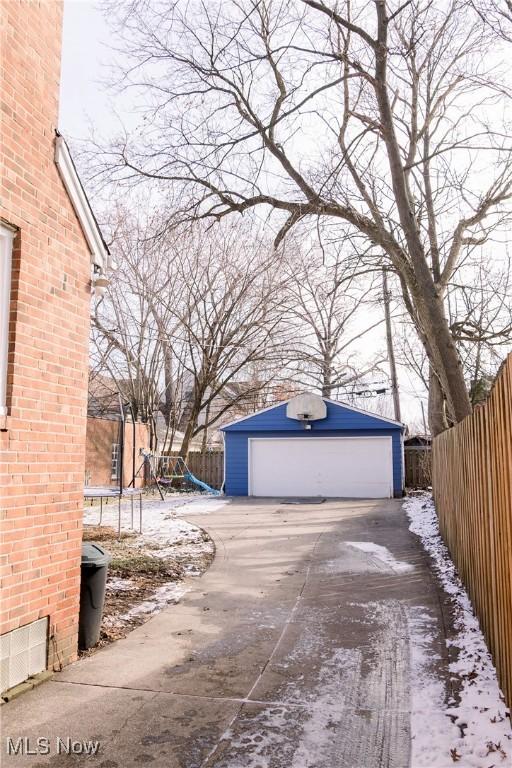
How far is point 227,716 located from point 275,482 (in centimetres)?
1669

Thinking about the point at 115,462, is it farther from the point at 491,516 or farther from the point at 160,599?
the point at 491,516

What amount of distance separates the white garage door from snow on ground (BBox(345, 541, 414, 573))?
9.48 m

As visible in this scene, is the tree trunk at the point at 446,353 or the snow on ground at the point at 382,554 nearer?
the snow on ground at the point at 382,554

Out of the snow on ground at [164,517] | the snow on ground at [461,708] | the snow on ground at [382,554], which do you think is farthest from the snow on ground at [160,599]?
the snow on ground at [382,554]

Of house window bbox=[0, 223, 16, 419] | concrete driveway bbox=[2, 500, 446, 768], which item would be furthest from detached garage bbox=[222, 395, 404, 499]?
house window bbox=[0, 223, 16, 419]

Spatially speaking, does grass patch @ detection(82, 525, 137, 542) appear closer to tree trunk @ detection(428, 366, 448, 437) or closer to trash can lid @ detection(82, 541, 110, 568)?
trash can lid @ detection(82, 541, 110, 568)

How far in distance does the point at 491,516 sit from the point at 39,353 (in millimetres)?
3596

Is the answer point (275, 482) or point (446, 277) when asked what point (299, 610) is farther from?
point (275, 482)

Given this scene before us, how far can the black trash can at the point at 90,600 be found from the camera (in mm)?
4977

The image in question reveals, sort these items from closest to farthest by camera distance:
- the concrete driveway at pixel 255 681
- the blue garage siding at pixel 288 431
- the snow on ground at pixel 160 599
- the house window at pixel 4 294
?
1. the concrete driveway at pixel 255 681
2. the house window at pixel 4 294
3. the snow on ground at pixel 160 599
4. the blue garage siding at pixel 288 431

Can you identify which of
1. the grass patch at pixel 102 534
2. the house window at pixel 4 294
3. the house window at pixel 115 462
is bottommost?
the grass patch at pixel 102 534

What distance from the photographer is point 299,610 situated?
619 centimetres

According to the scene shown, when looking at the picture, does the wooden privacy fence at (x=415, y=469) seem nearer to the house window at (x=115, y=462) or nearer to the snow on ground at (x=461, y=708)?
the house window at (x=115, y=462)

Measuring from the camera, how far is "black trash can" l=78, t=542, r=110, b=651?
4.98 meters
